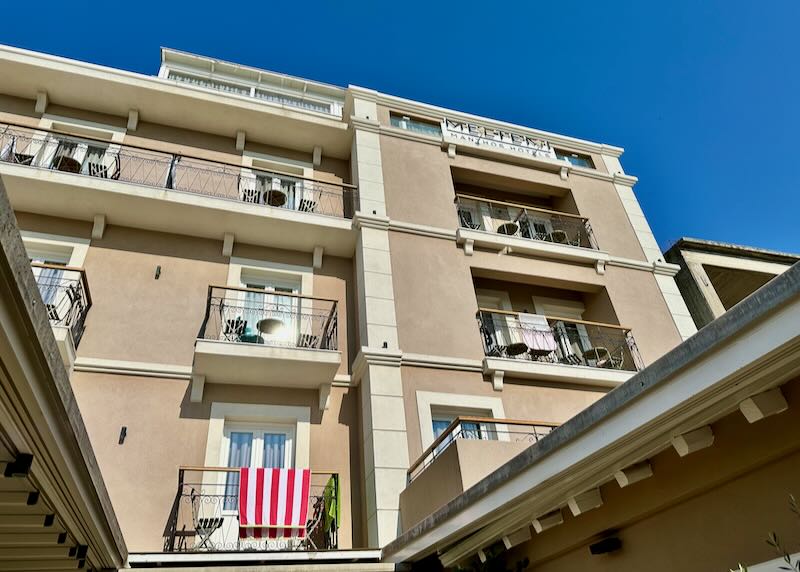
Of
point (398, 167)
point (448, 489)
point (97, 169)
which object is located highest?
point (398, 167)

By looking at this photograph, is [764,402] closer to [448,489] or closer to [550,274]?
[448,489]

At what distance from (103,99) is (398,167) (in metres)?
6.55

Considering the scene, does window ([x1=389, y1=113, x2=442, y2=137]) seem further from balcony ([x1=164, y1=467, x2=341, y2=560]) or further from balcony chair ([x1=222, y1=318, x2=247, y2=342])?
balcony ([x1=164, y1=467, x2=341, y2=560])

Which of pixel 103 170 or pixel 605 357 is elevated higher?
pixel 103 170

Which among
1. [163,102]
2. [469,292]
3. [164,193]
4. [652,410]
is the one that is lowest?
[652,410]

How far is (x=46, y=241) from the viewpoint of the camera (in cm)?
940

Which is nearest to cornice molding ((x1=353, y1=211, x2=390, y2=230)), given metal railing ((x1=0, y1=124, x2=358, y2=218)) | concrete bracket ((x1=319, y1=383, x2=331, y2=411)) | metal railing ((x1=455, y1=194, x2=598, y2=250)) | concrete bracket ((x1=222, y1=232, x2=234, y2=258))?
metal railing ((x1=0, y1=124, x2=358, y2=218))

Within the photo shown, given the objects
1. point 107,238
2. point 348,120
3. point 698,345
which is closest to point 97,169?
point 107,238

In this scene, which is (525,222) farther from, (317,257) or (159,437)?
(159,437)

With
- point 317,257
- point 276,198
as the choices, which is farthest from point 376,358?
point 276,198

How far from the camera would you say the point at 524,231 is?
42.0 feet

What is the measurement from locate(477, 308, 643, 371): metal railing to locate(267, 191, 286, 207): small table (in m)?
4.78

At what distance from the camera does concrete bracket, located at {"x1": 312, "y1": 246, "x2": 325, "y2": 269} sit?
10680 millimetres

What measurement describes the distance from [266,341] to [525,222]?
7060 mm
